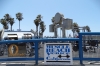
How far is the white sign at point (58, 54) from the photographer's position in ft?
35.4

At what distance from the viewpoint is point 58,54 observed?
10883 mm

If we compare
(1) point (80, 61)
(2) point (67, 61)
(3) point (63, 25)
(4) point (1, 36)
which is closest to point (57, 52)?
(2) point (67, 61)

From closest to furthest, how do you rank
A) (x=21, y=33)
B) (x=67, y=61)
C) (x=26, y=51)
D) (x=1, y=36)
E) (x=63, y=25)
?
(x=67, y=61), (x=26, y=51), (x=63, y=25), (x=1, y=36), (x=21, y=33)

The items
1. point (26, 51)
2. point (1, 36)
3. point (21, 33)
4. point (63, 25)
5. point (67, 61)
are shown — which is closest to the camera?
point (67, 61)

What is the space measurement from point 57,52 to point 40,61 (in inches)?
62.9

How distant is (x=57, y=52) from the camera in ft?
35.8

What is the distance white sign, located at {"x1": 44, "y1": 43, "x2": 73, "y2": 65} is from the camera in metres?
10.8

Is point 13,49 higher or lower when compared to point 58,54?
higher

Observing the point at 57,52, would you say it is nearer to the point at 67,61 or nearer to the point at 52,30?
the point at 67,61

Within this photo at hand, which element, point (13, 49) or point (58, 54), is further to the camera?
point (13, 49)

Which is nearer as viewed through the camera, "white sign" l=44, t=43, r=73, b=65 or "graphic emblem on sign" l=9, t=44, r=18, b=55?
"white sign" l=44, t=43, r=73, b=65

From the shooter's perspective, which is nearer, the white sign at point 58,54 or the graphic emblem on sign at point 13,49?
the white sign at point 58,54

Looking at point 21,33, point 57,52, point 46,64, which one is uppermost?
point 21,33

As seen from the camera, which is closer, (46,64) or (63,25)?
(46,64)
